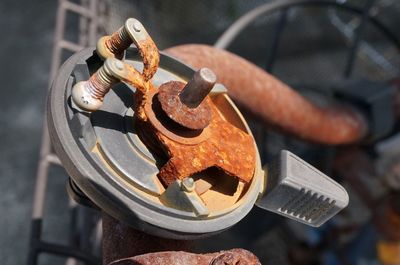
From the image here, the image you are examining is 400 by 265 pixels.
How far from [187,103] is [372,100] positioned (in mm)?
845

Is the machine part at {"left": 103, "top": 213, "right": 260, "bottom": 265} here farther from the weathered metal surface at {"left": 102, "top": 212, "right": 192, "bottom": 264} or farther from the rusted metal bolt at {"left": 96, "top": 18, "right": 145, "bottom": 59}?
the rusted metal bolt at {"left": 96, "top": 18, "right": 145, "bottom": 59}

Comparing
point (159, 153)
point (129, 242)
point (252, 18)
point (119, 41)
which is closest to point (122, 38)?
point (119, 41)

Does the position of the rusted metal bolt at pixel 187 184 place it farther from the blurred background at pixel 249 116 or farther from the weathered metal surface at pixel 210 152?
the blurred background at pixel 249 116

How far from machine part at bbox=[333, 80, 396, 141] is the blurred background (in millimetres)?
39

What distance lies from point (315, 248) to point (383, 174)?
0.53 m

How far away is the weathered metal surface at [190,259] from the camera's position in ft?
1.82

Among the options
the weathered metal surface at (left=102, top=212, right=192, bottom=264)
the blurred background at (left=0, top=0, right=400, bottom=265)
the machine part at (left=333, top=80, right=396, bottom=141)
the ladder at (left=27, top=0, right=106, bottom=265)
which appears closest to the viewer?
the weathered metal surface at (left=102, top=212, right=192, bottom=264)

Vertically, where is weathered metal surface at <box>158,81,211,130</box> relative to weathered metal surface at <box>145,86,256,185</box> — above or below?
above

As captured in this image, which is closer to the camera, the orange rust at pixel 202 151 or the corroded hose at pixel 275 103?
the orange rust at pixel 202 151

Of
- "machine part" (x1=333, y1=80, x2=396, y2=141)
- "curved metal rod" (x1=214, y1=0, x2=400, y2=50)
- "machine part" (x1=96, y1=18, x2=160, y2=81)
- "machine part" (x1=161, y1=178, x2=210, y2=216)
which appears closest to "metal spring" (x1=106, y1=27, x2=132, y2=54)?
"machine part" (x1=96, y1=18, x2=160, y2=81)

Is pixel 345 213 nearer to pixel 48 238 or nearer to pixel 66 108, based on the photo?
pixel 48 238

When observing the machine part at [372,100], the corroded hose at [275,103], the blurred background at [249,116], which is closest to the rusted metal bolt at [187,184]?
the corroded hose at [275,103]

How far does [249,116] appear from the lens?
3.42 ft

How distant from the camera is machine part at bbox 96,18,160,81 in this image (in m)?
0.55
